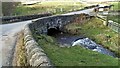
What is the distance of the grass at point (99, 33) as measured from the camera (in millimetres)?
39213

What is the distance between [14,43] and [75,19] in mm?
29060

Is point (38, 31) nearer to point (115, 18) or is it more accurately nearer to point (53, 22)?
point (53, 22)

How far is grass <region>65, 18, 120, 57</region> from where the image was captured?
3921 cm

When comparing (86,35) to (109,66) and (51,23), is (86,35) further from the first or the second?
(109,66)

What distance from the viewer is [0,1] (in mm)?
76312

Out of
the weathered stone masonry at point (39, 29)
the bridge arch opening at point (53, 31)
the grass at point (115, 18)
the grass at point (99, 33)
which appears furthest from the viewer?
the grass at point (115, 18)

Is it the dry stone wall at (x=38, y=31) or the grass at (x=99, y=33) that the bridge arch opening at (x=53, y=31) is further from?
the grass at (x=99, y=33)

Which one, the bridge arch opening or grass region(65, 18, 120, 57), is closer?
grass region(65, 18, 120, 57)

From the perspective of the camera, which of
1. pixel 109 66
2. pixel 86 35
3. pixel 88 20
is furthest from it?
pixel 88 20

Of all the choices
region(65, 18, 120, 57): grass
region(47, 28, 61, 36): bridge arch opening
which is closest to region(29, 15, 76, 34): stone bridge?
region(47, 28, 61, 36): bridge arch opening

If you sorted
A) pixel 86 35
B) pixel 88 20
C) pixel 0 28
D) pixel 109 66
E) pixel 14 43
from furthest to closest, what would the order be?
pixel 88 20
pixel 86 35
pixel 0 28
pixel 14 43
pixel 109 66

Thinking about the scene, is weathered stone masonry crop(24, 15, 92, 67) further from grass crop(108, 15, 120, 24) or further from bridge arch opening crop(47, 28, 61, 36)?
grass crop(108, 15, 120, 24)

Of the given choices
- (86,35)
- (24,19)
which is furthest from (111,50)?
(24,19)

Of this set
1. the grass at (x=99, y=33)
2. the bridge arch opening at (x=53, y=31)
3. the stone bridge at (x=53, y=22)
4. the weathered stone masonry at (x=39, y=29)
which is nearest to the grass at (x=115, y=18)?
the grass at (x=99, y=33)
